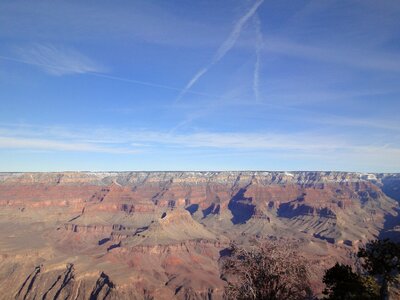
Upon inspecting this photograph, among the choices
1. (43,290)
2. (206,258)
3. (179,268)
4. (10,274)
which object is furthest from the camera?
(206,258)

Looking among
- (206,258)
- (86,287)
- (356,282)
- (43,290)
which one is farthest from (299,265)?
(206,258)

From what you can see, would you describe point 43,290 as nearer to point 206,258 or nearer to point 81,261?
point 81,261

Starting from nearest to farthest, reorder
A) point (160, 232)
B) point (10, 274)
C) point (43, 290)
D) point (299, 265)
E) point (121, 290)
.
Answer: point (299, 265) → point (121, 290) → point (43, 290) → point (10, 274) → point (160, 232)

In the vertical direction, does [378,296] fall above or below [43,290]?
above

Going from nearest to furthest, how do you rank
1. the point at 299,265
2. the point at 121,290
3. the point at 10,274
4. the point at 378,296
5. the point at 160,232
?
the point at 299,265 → the point at 378,296 → the point at 121,290 → the point at 10,274 → the point at 160,232

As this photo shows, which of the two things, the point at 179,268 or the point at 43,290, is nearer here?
the point at 43,290

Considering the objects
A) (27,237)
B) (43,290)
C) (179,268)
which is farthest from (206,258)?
(27,237)

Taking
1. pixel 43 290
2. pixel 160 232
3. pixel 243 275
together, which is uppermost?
pixel 243 275

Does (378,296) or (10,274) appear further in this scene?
(10,274)

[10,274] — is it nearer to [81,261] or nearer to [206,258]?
[81,261]
